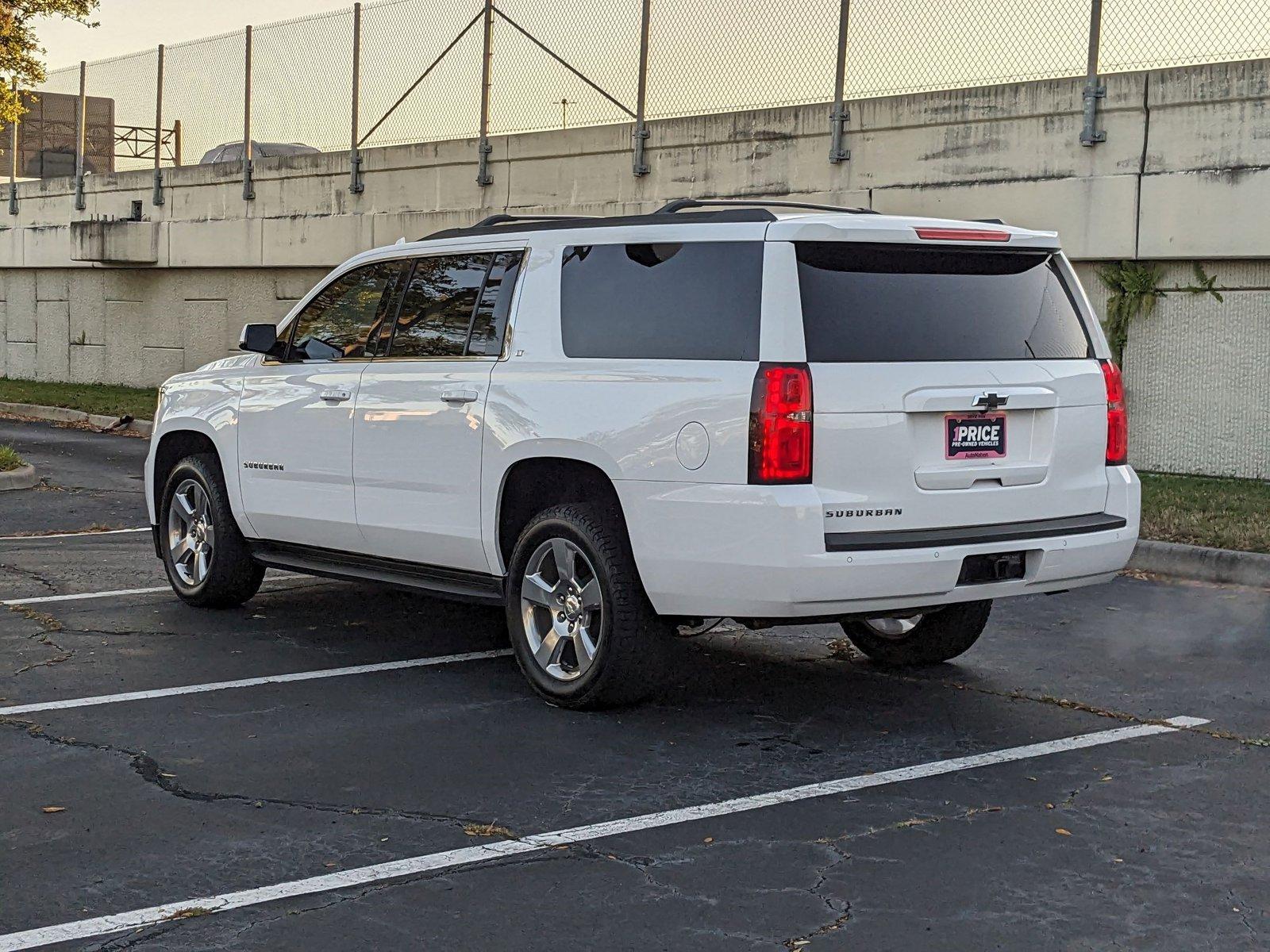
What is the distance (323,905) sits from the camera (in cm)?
425

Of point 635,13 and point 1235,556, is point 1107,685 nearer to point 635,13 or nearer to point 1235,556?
point 1235,556

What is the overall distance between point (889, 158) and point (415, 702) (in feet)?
35.5

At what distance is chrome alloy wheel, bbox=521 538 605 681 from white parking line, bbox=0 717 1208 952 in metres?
1.27

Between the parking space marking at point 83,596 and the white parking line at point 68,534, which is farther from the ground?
the parking space marking at point 83,596

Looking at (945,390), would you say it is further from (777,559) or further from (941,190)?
(941,190)

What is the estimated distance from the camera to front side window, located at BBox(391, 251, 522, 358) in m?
6.95

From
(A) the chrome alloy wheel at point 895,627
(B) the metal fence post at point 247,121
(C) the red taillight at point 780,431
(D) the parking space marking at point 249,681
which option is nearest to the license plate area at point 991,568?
(C) the red taillight at point 780,431

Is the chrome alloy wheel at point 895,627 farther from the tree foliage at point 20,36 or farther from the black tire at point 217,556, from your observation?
the tree foliage at point 20,36

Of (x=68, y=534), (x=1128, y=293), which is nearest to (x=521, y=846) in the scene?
(x=68, y=534)

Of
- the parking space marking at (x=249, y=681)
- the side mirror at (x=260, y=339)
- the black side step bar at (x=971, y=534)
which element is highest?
the side mirror at (x=260, y=339)

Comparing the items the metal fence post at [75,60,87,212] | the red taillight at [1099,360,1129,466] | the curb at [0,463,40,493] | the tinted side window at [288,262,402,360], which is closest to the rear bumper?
the red taillight at [1099,360,1129,466]

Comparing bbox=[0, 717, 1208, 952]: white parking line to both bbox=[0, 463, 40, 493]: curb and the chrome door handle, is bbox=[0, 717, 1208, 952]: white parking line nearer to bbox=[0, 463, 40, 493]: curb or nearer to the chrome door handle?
the chrome door handle

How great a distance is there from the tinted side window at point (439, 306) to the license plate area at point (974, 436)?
2.18 metres

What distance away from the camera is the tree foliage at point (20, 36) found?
2602 cm
